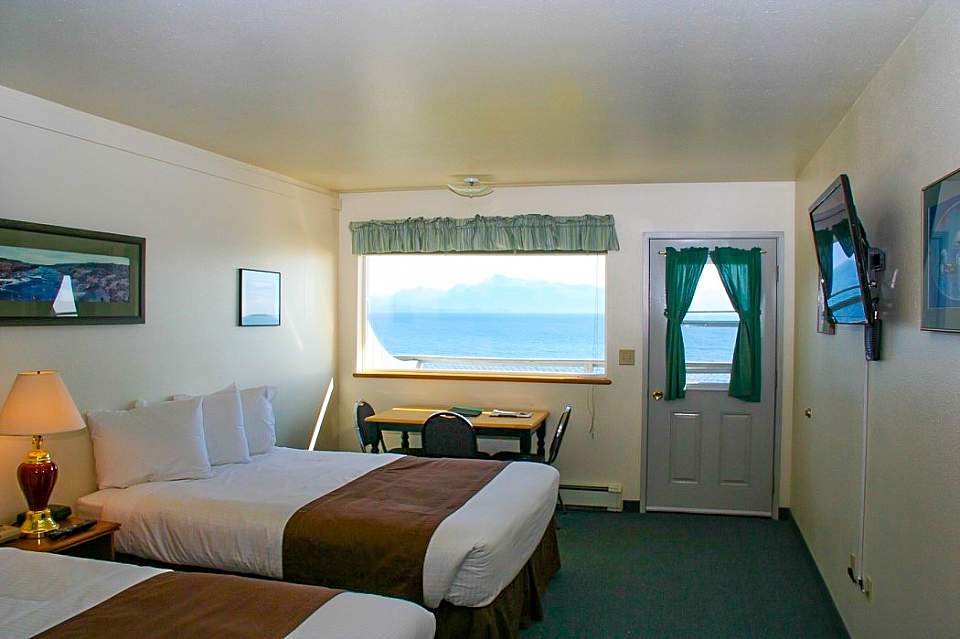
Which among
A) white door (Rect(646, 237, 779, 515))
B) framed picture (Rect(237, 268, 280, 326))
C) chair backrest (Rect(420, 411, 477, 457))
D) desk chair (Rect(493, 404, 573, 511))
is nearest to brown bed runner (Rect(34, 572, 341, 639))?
chair backrest (Rect(420, 411, 477, 457))

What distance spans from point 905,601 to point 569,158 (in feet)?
10.4

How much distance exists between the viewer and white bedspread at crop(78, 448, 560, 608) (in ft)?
10.1

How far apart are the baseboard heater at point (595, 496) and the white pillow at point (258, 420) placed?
237 cm

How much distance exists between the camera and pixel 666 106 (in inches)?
144

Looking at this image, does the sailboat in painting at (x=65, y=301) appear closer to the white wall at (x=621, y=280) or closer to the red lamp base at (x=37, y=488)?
the red lamp base at (x=37, y=488)

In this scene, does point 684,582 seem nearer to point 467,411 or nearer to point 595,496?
point 595,496

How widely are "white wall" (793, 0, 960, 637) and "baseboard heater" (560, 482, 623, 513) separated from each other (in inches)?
75.6

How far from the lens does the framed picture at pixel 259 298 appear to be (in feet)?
16.8

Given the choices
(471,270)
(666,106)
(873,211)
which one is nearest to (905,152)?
(873,211)

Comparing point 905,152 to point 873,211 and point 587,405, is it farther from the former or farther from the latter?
point 587,405

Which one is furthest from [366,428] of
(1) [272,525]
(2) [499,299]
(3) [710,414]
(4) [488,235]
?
(3) [710,414]

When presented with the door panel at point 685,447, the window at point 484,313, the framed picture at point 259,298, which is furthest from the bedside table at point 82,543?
the door panel at point 685,447

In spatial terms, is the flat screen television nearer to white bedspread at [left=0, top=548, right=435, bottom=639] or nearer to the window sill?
white bedspread at [left=0, top=548, right=435, bottom=639]

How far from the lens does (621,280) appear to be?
19.4 ft
